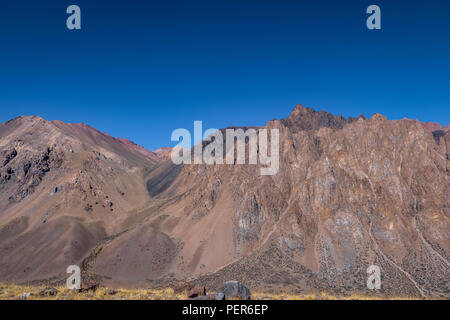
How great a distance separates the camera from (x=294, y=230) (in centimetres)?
9044

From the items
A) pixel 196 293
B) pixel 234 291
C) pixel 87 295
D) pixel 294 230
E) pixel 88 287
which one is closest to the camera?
pixel 234 291

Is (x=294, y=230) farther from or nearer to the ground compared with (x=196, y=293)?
nearer to the ground

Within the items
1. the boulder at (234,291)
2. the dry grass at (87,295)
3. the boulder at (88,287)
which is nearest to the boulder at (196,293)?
the dry grass at (87,295)

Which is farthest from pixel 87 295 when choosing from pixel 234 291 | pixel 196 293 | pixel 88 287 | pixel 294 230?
pixel 294 230

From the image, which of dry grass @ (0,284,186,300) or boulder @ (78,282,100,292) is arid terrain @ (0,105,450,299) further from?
dry grass @ (0,284,186,300)

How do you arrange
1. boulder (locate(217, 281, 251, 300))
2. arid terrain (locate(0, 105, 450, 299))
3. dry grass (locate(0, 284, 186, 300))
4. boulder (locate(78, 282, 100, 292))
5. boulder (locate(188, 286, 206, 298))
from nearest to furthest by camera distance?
dry grass (locate(0, 284, 186, 300)) < boulder (locate(217, 281, 251, 300)) < boulder (locate(188, 286, 206, 298)) < boulder (locate(78, 282, 100, 292)) < arid terrain (locate(0, 105, 450, 299))

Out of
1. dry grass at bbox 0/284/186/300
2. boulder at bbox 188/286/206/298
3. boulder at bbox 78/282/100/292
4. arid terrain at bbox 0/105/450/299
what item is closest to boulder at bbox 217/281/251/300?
boulder at bbox 188/286/206/298

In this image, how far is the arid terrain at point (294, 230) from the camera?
250 feet

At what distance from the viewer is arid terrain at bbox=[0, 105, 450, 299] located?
7619 cm

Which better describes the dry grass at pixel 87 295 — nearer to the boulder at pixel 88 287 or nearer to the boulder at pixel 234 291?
the boulder at pixel 88 287

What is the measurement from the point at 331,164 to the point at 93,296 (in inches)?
3438

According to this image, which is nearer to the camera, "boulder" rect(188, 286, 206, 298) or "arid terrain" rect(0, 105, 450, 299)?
"boulder" rect(188, 286, 206, 298)

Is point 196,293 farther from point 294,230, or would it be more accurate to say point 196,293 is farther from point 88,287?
point 294,230
